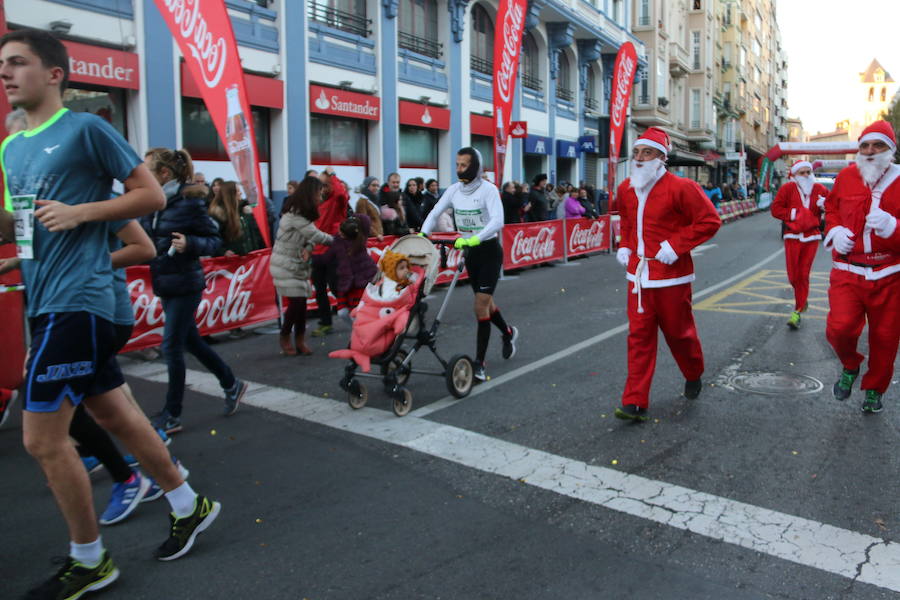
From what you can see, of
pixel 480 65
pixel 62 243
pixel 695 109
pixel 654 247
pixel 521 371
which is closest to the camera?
pixel 62 243

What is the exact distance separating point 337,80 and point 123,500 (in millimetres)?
14741

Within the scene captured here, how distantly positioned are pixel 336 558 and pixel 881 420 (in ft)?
12.9

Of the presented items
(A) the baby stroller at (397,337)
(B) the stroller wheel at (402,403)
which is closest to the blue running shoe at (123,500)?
(A) the baby stroller at (397,337)

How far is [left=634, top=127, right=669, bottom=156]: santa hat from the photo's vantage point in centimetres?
520

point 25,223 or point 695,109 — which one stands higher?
point 695,109

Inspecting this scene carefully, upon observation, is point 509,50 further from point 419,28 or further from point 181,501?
point 181,501

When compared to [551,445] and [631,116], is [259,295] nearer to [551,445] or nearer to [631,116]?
[551,445]

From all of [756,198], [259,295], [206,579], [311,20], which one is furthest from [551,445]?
[756,198]

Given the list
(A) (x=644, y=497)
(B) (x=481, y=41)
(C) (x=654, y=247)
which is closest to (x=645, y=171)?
(C) (x=654, y=247)

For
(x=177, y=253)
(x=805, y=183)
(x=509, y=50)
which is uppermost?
(x=509, y=50)

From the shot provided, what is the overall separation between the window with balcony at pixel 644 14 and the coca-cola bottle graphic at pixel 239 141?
1448 inches

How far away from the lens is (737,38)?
67.8 meters

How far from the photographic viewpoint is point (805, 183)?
29.8ft

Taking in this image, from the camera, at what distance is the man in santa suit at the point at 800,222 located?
8.82 meters
